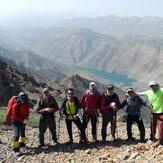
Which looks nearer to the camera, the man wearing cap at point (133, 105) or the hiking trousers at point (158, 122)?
the hiking trousers at point (158, 122)

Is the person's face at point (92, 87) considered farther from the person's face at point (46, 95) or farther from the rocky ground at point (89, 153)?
the rocky ground at point (89, 153)

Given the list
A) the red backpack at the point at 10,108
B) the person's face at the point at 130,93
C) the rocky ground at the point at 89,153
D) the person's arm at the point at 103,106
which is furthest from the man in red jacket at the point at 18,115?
the person's face at the point at 130,93

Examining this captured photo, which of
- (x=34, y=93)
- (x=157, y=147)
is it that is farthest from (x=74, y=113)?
(x=34, y=93)

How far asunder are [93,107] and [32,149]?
3.05 meters

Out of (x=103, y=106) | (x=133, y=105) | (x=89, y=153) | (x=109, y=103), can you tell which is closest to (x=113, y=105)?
(x=109, y=103)

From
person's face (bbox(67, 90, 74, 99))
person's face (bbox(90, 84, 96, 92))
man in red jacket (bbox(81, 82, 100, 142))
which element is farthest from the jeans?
person's face (bbox(90, 84, 96, 92))

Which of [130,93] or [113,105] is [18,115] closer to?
[113,105]

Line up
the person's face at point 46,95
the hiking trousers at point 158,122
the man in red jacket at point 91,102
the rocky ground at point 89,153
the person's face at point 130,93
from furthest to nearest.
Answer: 1. the man in red jacket at point 91,102
2. the person's face at point 130,93
3. the person's face at point 46,95
4. the hiking trousers at point 158,122
5. the rocky ground at point 89,153

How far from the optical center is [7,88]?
47.3 metres

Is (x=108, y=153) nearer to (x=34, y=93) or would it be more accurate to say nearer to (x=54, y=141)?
(x=54, y=141)

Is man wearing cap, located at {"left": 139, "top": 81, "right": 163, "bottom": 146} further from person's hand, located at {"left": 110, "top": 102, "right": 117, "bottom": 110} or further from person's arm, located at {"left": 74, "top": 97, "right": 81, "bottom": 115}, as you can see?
person's arm, located at {"left": 74, "top": 97, "right": 81, "bottom": 115}

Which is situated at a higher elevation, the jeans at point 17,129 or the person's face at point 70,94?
the person's face at point 70,94

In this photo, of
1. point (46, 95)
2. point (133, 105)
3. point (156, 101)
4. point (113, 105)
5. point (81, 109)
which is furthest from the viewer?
point (81, 109)

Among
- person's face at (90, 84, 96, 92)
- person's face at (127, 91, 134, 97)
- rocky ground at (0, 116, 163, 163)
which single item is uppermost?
person's face at (90, 84, 96, 92)
